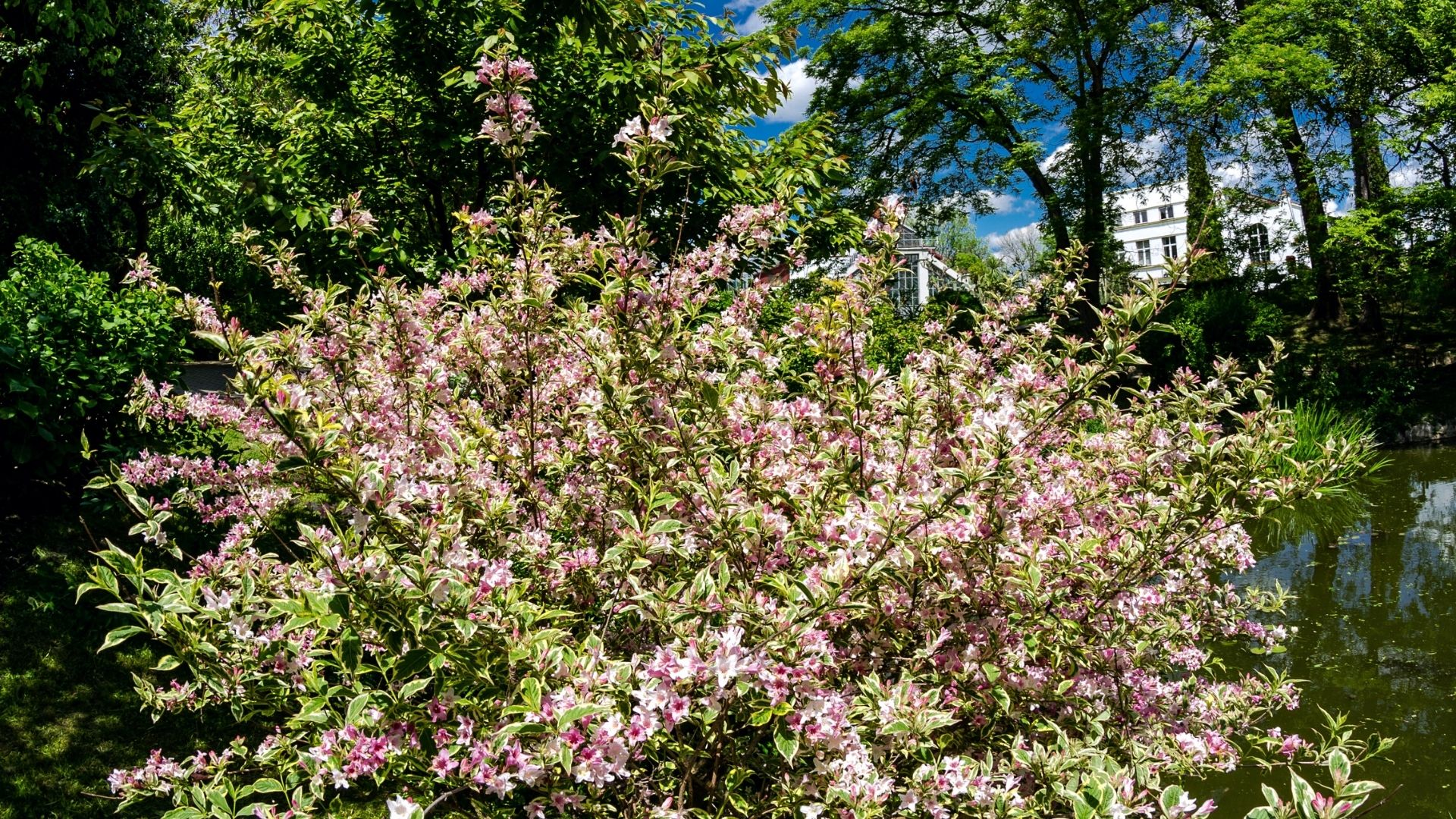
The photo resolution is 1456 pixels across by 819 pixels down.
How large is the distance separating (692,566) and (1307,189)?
15899mm

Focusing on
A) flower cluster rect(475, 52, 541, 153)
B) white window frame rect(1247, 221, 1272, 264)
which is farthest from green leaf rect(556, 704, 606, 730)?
white window frame rect(1247, 221, 1272, 264)

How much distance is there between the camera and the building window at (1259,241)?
51.9ft

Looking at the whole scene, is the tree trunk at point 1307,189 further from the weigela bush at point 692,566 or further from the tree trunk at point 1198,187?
the weigela bush at point 692,566

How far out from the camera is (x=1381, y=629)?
18.6 ft

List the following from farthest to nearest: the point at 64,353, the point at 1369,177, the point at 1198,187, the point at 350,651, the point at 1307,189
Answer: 1. the point at 1198,187
2. the point at 1369,177
3. the point at 1307,189
4. the point at 64,353
5. the point at 350,651

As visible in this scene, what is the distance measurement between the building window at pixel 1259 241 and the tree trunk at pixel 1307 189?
26.3 inches

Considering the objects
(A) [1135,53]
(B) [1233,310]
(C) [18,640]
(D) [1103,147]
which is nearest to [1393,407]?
(B) [1233,310]

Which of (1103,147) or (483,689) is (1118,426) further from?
(1103,147)

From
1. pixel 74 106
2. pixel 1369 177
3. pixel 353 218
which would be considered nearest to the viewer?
pixel 353 218

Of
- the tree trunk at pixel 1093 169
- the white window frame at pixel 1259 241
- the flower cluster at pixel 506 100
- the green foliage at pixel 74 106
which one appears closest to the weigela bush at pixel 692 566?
the flower cluster at pixel 506 100

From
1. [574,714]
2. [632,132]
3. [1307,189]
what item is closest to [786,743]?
[574,714]

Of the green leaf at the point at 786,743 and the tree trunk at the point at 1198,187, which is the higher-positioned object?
the tree trunk at the point at 1198,187

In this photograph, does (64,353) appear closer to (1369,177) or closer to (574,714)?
(574,714)

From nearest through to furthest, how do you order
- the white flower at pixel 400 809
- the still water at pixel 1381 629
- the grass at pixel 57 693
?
the white flower at pixel 400 809 → the grass at pixel 57 693 → the still water at pixel 1381 629
